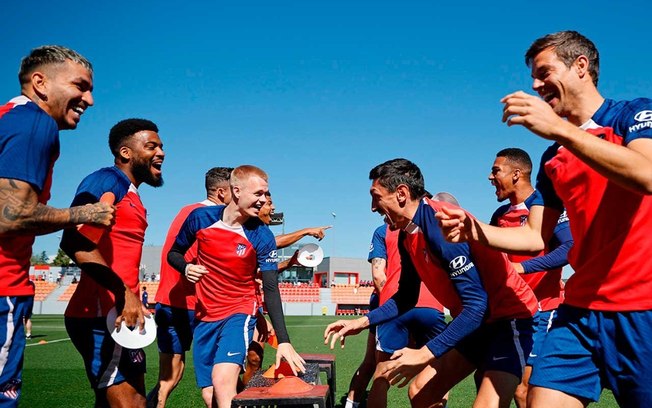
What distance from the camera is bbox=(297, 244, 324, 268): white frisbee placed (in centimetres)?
718

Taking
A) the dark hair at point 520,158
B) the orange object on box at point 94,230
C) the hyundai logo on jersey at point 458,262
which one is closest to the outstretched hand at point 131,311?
the orange object on box at point 94,230

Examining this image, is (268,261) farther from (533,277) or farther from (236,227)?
(533,277)

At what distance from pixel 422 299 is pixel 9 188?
423 cm

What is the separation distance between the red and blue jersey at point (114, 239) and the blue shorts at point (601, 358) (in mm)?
3161

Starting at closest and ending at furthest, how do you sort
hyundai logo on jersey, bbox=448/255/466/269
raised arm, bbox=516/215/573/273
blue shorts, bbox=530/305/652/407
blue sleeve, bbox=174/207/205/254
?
blue shorts, bbox=530/305/652/407 < hyundai logo on jersey, bbox=448/255/466/269 < raised arm, bbox=516/215/573/273 < blue sleeve, bbox=174/207/205/254

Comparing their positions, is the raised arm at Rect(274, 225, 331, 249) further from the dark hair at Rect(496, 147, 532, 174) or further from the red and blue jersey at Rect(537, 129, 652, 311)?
the red and blue jersey at Rect(537, 129, 652, 311)

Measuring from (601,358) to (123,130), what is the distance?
4275mm

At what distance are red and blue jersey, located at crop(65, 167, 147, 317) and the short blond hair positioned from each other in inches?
41.7

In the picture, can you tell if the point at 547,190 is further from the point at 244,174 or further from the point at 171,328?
the point at 171,328

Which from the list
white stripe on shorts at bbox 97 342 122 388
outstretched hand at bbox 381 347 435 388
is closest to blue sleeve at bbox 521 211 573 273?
outstretched hand at bbox 381 347 435 388

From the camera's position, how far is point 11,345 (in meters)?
2.94

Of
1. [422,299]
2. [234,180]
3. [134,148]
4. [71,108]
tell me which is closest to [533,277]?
[422,299]

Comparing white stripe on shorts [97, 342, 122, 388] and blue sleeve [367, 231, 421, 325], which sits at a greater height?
blue sleeve [367, 231, 421, 325]

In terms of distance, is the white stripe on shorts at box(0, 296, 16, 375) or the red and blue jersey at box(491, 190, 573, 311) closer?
the white stripe on shorts at box(0, 296, 16, 375)
